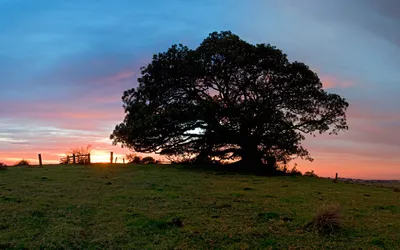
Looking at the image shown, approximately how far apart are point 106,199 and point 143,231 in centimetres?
557

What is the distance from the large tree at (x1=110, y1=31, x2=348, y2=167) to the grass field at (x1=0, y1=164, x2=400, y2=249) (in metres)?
14.9

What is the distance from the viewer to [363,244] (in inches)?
373

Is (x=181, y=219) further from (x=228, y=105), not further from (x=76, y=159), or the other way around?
(x=76, y=159)

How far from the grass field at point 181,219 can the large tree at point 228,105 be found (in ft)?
48.8

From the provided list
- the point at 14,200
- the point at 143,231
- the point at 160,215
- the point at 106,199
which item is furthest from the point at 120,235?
the point at 14,200

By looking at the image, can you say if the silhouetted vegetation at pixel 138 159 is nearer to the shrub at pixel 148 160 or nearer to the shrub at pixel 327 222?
the shrub at pixel 148 160

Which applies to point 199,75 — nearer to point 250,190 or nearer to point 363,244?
point 250,190

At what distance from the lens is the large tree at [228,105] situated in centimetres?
3253

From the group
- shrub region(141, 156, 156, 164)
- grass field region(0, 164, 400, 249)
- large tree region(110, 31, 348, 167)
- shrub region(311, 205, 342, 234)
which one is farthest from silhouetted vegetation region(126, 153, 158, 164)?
shrub region(311, 205, 342, 234)

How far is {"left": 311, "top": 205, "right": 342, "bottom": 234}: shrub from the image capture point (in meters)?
10.3

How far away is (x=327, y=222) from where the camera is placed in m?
10.4

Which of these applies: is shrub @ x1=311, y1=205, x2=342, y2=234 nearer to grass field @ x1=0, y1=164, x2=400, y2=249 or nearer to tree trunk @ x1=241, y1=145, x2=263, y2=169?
grass field @ x1=0, y1=164, x2=400, y2=249

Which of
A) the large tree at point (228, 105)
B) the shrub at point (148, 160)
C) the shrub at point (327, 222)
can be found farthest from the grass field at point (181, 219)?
the shrub at point (148, 160)

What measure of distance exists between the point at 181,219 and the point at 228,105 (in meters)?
22.4
